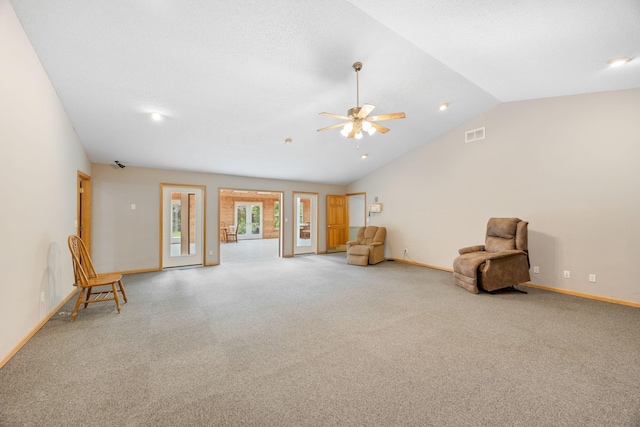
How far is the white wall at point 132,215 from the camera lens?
5.35 m

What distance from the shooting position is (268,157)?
5.93m

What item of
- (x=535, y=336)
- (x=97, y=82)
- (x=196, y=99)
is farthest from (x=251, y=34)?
(x=535, y=336)

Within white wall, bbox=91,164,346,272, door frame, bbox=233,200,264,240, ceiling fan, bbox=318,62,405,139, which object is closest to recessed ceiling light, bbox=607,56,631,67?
ceiling fan, bbox=318,62,405,139

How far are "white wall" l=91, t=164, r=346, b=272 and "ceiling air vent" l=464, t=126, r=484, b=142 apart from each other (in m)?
6.05

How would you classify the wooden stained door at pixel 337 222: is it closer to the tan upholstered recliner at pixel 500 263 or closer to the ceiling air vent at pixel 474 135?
the ceiling air vent at pixel 474 135

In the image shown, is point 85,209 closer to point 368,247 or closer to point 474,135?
point 368,247

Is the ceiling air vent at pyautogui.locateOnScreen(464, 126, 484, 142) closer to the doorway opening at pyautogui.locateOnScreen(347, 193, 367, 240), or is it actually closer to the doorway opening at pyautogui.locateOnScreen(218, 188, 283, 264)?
the doorway opening at pyautogui.locateOnScreen(347, 193, 367, 240)

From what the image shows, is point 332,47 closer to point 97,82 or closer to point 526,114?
point 97,82

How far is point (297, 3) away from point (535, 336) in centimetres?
411

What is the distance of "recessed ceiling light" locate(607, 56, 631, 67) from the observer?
9.41 feet

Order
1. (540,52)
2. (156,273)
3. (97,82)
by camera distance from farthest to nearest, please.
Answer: (156,273) → (97,82) → (540,52)

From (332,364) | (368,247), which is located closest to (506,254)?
(368,247)

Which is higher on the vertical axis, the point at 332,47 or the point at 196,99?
the point at 332,47

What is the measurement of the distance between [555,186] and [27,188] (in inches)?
282
